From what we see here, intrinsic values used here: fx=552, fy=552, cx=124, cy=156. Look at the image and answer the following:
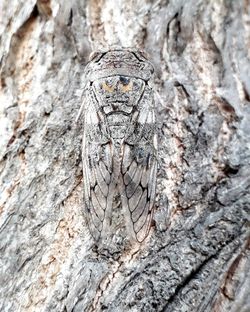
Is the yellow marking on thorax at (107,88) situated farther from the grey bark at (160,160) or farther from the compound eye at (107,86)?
the grey bark at (160,160)

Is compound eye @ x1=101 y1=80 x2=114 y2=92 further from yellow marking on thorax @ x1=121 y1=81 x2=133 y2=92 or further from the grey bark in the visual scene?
the grey bark

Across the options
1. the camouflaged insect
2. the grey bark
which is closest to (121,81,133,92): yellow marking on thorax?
the camouflaged insect

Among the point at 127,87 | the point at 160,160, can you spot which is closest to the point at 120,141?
the point at 160,160

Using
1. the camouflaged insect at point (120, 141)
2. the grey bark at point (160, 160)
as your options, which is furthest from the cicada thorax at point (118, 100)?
the grey bark at point (160, 160)

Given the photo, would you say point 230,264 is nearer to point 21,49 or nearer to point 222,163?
point 222,163

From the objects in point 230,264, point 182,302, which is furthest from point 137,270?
point 230,264

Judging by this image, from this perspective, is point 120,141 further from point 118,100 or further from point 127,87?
point 127,87

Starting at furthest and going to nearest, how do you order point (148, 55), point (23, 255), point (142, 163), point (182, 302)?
point (148, 55) → point (142, 163) → point (23, 255) → point (182, 302)

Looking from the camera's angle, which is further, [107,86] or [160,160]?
[107,86]
